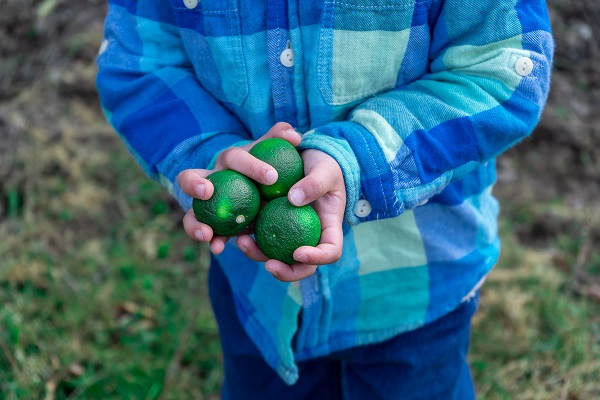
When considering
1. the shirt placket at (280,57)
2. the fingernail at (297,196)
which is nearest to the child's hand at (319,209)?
the fingernail at (297,196)

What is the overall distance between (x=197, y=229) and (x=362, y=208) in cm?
38

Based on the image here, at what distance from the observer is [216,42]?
1.71 meters

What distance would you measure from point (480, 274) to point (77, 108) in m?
3.55

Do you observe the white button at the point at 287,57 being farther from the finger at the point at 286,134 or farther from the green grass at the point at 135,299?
the green grass at the point at 135,299

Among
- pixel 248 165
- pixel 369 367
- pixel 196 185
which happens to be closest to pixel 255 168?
pixel 248 165

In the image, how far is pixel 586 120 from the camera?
447cm

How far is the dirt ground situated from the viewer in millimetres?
4016

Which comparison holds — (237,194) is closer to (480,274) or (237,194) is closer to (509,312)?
(480,274)

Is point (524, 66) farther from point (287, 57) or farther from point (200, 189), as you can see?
point (200, 189)

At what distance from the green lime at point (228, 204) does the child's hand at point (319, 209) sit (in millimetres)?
75

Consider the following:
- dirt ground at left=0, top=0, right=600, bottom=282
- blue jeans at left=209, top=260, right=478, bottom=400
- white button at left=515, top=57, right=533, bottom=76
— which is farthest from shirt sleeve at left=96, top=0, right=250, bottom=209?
dirt ground at left=0, top=0, right=600, bottom=282

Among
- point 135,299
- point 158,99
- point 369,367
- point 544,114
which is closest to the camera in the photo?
point 158,99

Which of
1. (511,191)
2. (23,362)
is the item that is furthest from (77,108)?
(511,191)

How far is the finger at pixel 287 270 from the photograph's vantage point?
1.44 metres
